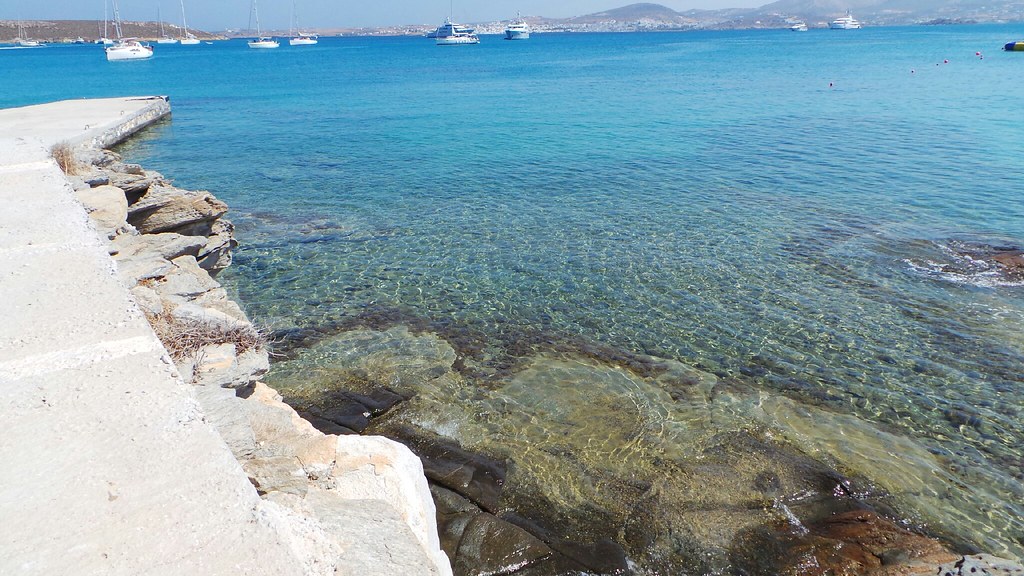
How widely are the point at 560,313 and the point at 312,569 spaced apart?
28.5 ft

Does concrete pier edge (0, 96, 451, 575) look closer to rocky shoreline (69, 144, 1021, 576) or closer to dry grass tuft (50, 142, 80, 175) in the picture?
rocky shoreline (69, 144, 1021, 576)

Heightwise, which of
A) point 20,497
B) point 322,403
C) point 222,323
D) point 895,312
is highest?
point 20,497

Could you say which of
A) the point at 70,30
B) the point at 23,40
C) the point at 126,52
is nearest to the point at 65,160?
the point at 126,52

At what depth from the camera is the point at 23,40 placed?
158m

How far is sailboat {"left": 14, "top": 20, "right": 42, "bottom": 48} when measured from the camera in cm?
14998

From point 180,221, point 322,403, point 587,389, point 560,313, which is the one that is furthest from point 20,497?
point 180,221

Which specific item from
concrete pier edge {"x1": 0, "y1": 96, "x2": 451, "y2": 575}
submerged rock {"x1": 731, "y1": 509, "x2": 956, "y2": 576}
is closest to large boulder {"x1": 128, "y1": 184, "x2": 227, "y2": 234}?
concrete pier edge {"x1": 0, "y1": 96, "x2": 451, "y2": 575}

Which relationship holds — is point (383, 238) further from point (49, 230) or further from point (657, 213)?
point (49, 230)

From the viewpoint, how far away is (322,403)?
862 centimetres

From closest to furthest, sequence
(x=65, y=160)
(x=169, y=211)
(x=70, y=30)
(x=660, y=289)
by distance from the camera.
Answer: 1. (x=660, y=289)
2. (x=65, y=160)
3. (x=169, y=211)
4. (x=70, y=30)

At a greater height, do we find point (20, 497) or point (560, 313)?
point (20, 497)

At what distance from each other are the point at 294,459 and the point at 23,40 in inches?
8269

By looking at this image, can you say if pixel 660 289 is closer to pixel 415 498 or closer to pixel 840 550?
pixel 840 550

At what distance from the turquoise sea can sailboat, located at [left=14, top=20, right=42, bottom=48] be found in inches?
6551
